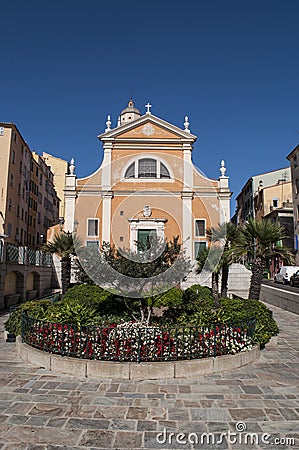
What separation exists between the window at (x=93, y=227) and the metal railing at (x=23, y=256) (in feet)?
12.5

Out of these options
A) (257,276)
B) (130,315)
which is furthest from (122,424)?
(257,276)

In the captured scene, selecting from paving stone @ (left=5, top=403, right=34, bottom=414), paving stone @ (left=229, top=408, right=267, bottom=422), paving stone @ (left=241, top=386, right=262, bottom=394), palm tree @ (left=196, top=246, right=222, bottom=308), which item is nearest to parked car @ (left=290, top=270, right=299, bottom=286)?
palm tree @ (left=196, top=246, right=222, bottom=308)

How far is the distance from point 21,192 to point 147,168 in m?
16.9

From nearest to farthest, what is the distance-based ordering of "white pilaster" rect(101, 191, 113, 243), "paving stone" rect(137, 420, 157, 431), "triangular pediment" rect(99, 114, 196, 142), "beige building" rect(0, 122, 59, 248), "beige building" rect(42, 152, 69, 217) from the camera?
"paving stone" rect(137, 420, 157, 431)
"white pilaster" rect(101, 191, 113, 243)
"triangular pediment" rect(99, 114, 196, 142)
"beige building" rect(0, 122, 59, 248)
"beige building" rect(42, 152, 69, 217)

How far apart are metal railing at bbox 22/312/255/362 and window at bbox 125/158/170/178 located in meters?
22.7

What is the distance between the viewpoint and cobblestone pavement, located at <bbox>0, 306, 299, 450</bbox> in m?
4.52

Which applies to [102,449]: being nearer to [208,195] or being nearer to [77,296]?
[77,296]

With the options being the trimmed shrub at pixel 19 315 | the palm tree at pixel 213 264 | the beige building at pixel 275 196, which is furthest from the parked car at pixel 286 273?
the trimmed shrub at pixel 19 315

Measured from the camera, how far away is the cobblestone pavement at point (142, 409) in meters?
4.52

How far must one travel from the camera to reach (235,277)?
27.3 metres

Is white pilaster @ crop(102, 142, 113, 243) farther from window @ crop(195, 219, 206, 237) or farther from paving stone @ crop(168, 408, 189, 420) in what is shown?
paving stone @ crop(168, 408, 189, 420)

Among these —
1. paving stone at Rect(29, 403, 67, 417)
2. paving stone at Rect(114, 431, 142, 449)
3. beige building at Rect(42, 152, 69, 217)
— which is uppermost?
beige building at Rect(42, 152, 69, 217)

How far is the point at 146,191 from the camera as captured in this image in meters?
28.7

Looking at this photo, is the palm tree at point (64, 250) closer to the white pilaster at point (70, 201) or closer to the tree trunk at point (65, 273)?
the tree trunk at point (65, 273)
